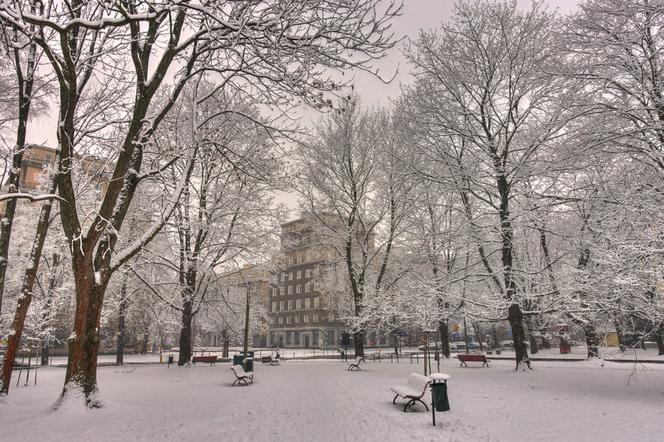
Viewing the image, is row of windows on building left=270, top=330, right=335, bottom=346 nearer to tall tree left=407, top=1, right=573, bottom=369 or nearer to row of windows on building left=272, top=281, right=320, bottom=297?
row of windows on building left=272, top=281, right=320, bottom=297

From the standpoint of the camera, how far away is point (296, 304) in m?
82.4

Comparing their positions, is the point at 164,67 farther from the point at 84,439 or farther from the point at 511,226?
the point at 511,226

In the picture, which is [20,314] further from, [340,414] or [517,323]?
[517,323]

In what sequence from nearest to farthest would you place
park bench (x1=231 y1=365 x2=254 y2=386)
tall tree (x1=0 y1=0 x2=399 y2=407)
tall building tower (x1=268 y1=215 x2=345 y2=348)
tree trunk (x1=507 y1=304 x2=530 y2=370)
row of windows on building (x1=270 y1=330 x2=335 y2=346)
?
tall tree (x1=0 y1=0 x2=399 y2=407), park bench (x1=231 y1=365 x2=254 y2=386), tree trunk (x1=507 y1=304 x2=530 y2=370), row of windows on building (x1=270 y1=330 x2=335 y2=346), tall building tower (x1=268 y1=215 x2=345 y2=348)

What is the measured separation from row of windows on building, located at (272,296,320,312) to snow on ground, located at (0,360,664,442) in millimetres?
64257

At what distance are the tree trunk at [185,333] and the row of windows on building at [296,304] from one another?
53.5 m

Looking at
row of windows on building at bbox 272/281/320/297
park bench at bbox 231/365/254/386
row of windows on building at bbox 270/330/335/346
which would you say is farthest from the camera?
row of windows on building at bbox 272/281/320/297

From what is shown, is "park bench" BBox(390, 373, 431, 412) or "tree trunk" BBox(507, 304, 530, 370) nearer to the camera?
"park bench" BBox(390, 373, 431, 412)

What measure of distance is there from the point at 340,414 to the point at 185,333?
52.0ft

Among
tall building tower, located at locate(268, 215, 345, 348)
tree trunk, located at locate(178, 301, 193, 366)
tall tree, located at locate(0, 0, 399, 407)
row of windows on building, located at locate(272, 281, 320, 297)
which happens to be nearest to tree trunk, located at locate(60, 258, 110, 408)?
tall tree, located at locate(0, 0, 399, 407)

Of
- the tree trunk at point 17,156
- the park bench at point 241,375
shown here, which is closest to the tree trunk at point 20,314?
the tree trunk at point 17,156

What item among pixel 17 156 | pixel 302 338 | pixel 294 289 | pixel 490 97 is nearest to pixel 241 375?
pixel 17 156

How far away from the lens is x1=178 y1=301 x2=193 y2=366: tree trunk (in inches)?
881

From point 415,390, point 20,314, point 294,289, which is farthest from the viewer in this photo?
point 294,289
